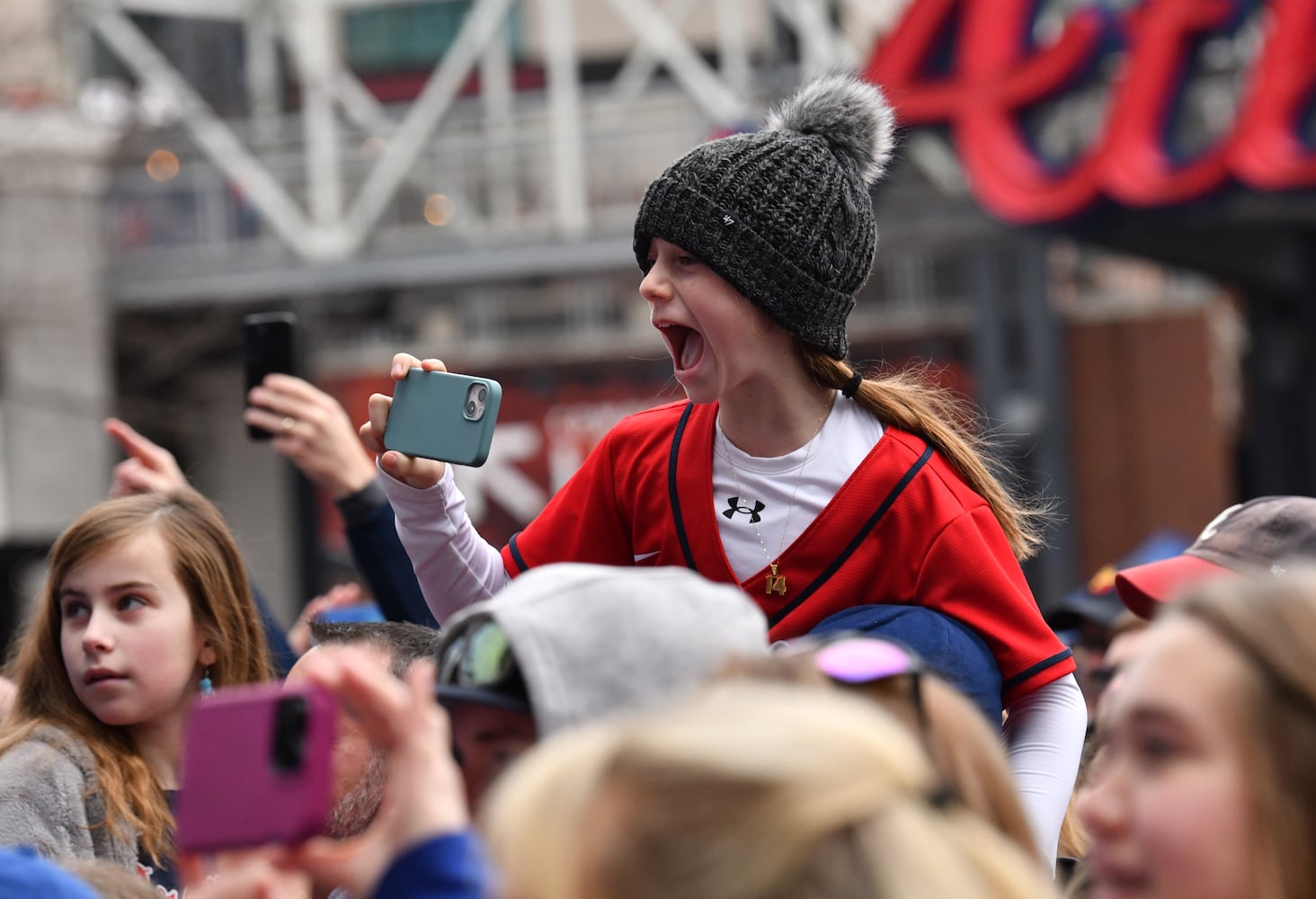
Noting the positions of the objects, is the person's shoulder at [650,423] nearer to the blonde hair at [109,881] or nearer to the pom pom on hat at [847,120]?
the pom pom on hat at [847,120]

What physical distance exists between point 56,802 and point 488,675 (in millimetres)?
1410

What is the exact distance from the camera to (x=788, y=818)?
5.10ft

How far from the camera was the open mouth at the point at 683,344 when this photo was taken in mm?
3008

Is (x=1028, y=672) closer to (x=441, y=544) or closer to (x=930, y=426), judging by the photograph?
(x=930, y=426)

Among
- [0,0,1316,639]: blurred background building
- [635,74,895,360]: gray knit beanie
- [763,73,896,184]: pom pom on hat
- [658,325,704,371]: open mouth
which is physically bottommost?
[0,0,1316,639]: blurred background building

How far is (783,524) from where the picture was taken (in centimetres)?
298

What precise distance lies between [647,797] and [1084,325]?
46.1 feet

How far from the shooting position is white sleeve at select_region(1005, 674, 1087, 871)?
2.81 m

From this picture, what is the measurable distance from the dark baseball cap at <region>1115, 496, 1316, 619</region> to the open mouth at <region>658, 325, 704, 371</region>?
2.66 feet

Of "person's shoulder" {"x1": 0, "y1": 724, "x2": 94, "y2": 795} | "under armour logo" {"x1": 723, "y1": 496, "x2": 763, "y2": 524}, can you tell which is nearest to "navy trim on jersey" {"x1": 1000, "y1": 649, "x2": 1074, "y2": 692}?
Result: "under armour logo" {"x1": 723, "y1": 496, "x2": 763, "y2": 524}

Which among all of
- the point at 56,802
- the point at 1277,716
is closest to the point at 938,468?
the point at 1277,716

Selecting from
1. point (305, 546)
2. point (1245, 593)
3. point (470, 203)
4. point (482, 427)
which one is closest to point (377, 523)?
point (482, 427)

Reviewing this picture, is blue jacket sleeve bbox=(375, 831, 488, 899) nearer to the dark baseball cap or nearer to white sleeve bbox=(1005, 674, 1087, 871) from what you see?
white sleeve bbox=(1005, 674, 1087, 871)

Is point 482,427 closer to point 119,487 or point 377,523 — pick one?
point 377,523
